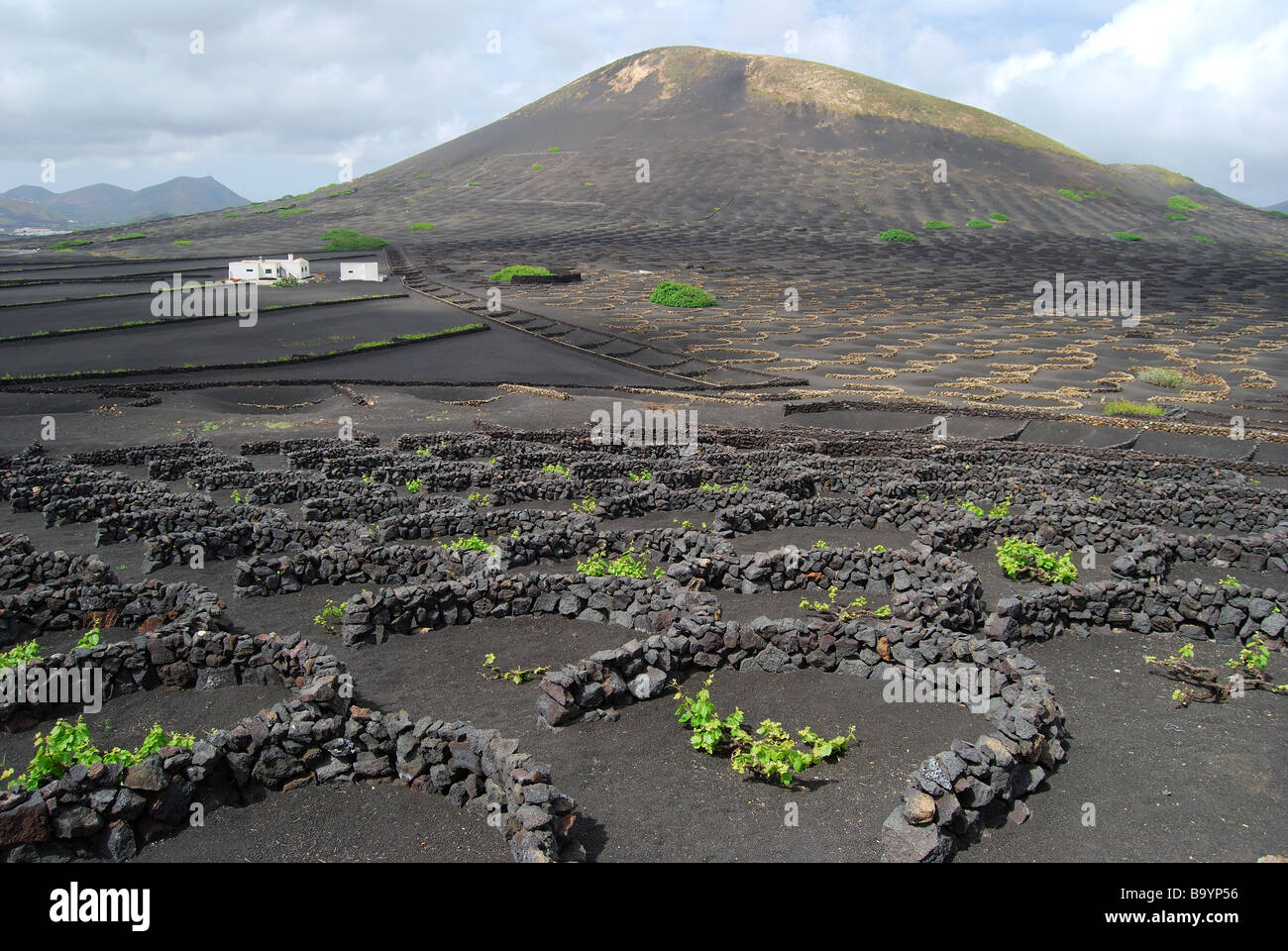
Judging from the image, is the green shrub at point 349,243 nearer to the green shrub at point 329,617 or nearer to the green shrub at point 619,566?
the green shrub at point 619,566

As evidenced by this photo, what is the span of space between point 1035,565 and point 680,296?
58.3 meters

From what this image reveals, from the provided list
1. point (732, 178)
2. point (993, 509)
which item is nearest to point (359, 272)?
point (993, 509)

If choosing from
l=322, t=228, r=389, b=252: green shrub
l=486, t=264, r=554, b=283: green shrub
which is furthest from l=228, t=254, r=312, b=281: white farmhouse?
l=322, t=228, r=389, b=252: green shrub

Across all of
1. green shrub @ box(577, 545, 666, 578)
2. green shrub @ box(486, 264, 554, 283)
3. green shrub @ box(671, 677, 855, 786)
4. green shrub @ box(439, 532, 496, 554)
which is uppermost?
green shrub @ box(486, 264, 554, 283)

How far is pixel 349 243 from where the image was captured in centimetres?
10069

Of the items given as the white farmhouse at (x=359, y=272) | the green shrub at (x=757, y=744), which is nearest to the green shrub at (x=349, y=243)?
the white farmhouse at (x=359, y=272)

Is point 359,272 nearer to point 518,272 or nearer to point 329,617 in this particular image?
point 518,272

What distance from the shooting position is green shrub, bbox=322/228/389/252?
99306 mm

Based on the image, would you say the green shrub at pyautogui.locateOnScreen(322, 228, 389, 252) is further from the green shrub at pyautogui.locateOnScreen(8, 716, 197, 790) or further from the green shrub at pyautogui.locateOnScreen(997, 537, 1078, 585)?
the green shrub at pyautogui.locateOnScreen(8, 716, 197, 790)

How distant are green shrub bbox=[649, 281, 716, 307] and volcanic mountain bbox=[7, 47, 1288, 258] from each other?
3709cm

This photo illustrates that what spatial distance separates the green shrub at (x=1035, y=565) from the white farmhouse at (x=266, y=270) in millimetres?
68932

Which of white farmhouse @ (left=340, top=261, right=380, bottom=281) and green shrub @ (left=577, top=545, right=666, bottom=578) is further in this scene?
white farmhouse @ (left=340, top=261, right=380, bottom=281)

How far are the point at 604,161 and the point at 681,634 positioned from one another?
15154 cm

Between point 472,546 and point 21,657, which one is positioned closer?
point 21,657
